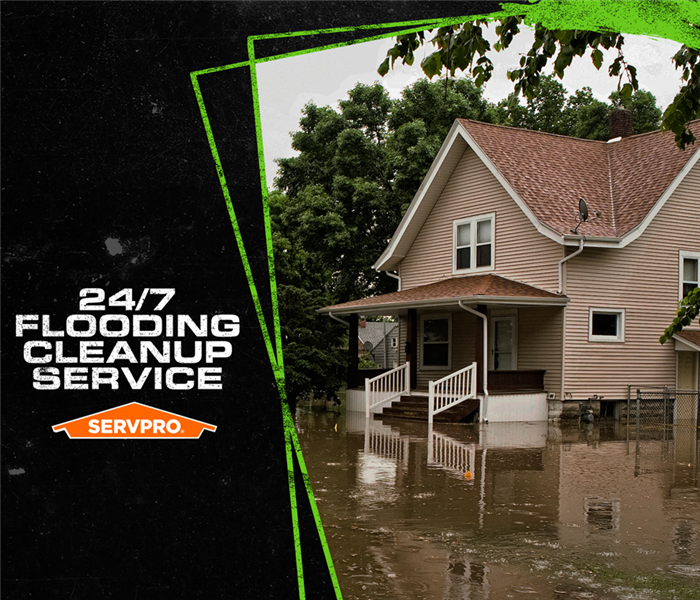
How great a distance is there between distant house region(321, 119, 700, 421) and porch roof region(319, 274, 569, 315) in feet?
0.18

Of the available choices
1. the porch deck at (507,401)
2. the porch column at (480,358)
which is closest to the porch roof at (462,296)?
the porch column at (480,358)

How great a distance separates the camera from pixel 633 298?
2283 centimetres

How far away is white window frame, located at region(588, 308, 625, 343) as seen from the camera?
2217 cm

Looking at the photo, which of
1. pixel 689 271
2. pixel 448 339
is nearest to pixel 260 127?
pixel 448 339

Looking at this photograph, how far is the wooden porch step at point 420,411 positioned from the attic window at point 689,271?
24.2 feet

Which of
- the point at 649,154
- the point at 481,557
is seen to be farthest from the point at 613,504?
the point at 649,154

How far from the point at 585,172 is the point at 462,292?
6.76 m

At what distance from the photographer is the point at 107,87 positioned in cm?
292

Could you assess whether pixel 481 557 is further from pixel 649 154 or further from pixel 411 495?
pixel 649 154

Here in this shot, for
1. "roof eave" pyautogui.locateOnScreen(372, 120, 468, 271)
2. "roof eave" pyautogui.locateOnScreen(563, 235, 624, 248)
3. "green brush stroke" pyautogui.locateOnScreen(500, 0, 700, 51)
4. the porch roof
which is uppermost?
"roof eave" pyautogui.locateOnScreen(372, 120, 468, 271)

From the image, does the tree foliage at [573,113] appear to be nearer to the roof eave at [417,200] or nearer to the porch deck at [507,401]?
the roof eave at [417,200]

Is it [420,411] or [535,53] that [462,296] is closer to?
[420,411]

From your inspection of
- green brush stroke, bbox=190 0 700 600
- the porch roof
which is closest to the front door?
the porch roof

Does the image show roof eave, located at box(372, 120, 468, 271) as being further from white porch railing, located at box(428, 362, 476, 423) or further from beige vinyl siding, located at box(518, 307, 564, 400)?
white porch railing, located at box(428, 362, 476, 423)
